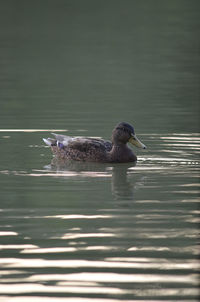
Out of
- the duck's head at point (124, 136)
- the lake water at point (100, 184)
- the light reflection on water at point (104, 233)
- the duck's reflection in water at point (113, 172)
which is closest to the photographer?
the light reflection on water at point (104, 233)

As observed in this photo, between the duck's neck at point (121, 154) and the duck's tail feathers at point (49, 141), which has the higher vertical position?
the duck's tail feathers at point (49, 141)

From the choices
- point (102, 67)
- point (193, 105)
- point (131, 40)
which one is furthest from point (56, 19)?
point (193, 105)

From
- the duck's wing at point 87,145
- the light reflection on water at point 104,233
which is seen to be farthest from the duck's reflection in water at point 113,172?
the duck's wing at point 87,145

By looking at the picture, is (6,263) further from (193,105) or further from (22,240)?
(193,105)

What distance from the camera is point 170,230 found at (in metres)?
9.18

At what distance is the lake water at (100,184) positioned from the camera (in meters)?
7.60

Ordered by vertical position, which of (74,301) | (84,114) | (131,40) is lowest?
(74,301)

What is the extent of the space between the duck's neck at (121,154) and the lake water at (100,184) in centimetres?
16

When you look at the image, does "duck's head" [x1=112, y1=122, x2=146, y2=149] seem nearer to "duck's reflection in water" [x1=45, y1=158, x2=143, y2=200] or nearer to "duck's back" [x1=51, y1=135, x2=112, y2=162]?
"duck's back" [x1=51, y1=135, x2=112, y2=162]

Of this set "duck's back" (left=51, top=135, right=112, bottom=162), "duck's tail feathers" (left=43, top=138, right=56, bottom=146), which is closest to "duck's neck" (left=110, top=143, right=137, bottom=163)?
"duck's back" (left=51, top=135, right=112, bottom=162)

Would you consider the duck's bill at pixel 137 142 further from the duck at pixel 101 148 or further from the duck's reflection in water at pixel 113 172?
the duck's reflection in water at pixel 113 172

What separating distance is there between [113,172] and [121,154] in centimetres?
67

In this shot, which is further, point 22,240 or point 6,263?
point 22,240

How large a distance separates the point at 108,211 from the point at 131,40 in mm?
25713
